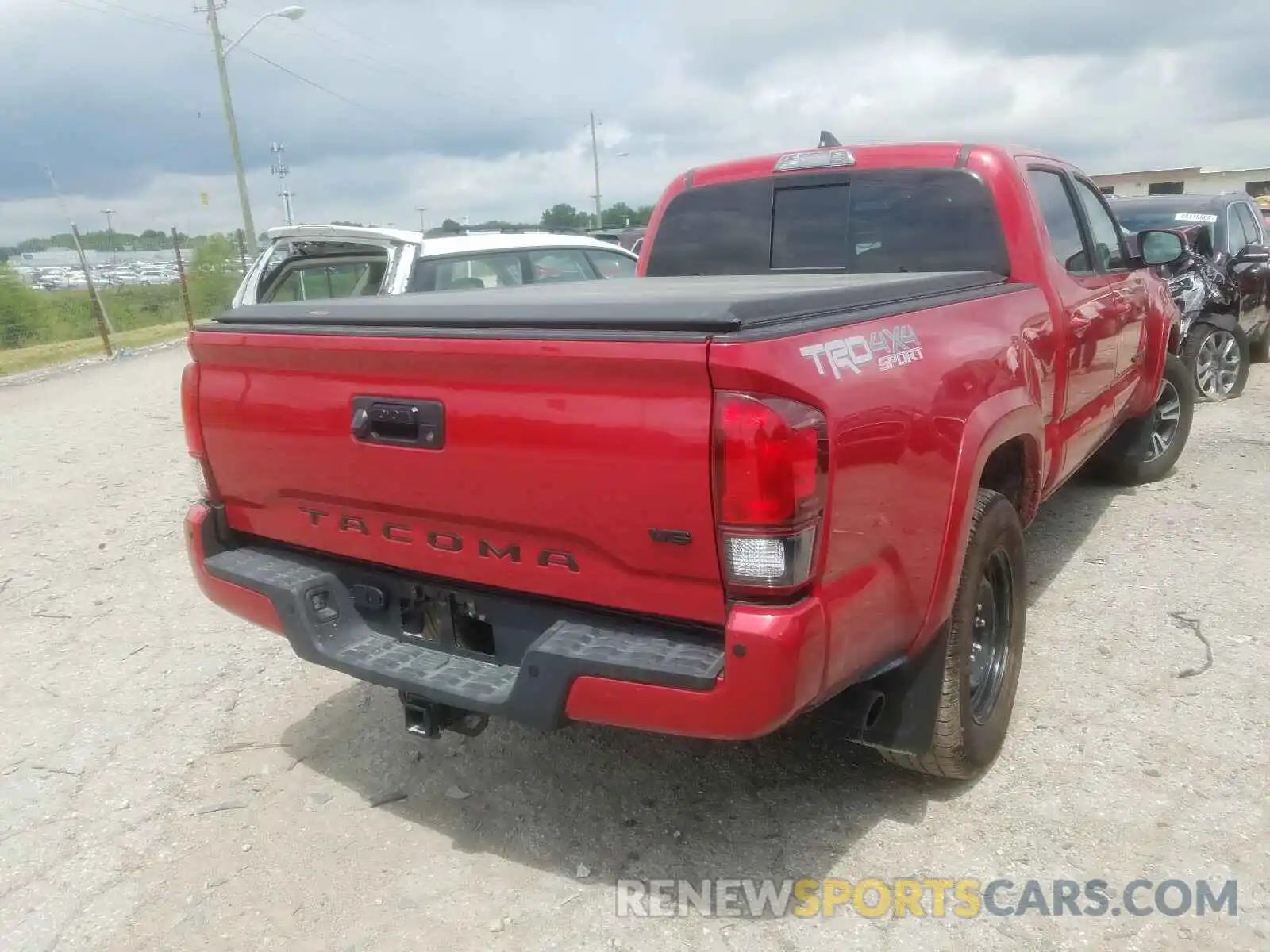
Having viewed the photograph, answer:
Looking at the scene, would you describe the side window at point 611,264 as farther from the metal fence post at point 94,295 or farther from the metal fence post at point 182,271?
the metal fence post at point 182,271

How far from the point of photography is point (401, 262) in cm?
680

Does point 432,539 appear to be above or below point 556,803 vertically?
above

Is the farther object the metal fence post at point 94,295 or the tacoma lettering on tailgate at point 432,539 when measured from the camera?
the metal fence post at point 94,295

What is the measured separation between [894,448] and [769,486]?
483 mm

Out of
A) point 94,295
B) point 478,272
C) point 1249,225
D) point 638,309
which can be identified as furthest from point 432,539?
point 94,295

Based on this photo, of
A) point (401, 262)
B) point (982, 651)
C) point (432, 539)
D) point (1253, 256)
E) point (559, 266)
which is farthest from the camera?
point (1253, 256)

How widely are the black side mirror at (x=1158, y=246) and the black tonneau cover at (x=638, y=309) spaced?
5.87ft

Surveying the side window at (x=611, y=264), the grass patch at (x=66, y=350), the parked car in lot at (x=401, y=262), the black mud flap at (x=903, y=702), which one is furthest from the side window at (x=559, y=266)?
the grass patch at (x=66, y=350)

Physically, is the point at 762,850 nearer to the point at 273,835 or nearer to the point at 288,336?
the point at 273,835

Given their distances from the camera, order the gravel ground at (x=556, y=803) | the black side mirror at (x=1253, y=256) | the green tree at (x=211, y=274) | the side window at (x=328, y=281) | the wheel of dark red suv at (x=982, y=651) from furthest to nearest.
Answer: the green tree at (x=211, y=274) < the black side mirror at (x=1253, y=256) < the side window at (x=328, y=281) < the wheel of dark red suv at (x=982, y=651) < the gravel ground at (x=556, y=803)

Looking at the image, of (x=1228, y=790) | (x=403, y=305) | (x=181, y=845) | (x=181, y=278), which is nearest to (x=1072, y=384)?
(x=1228, y=790)

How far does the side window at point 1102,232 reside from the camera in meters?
4.66

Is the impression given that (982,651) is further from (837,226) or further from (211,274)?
(211,274)

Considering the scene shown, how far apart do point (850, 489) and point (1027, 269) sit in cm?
197
